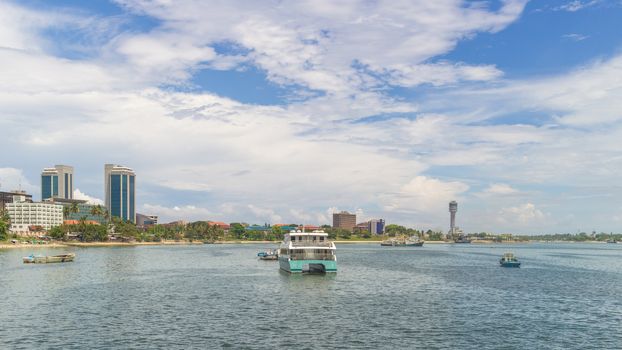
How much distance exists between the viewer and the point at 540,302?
268 feet

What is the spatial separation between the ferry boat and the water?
12.5ft

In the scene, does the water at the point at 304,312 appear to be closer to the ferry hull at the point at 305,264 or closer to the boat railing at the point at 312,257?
the ferry hull at the point at 305,264

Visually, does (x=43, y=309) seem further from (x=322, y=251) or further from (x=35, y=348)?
(x=322, y=251)

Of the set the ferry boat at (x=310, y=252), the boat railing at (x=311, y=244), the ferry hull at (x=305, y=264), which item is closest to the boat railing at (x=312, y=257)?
the ferry boat at (x=310, y=252)

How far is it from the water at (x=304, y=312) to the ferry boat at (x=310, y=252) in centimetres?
380

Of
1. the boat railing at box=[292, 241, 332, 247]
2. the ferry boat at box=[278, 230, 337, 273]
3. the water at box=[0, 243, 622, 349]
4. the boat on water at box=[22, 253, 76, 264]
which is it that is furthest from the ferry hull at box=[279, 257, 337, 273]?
the boat on water at box=[22, 253, 76, 264]

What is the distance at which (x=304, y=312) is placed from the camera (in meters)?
69.8

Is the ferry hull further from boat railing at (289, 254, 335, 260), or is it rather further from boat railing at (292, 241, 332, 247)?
boat railing at (292, 241, 332, 247)

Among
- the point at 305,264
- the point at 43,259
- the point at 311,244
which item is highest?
the point at 311,244

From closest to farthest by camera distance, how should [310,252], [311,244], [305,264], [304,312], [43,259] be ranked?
[304,312] → [311,244] → [310,252] → [305,264] → [43,259]

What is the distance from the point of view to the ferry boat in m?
117

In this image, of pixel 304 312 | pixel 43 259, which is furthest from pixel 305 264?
pixel 43 259

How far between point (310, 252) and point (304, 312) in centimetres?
4814

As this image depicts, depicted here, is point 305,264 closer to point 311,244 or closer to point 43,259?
point 311,244
